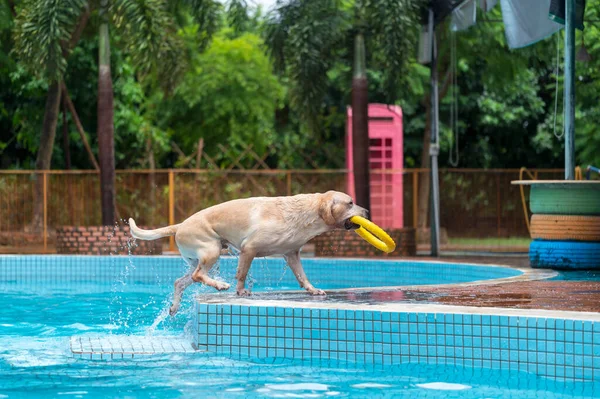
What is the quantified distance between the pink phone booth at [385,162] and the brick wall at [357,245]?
4.04 meters

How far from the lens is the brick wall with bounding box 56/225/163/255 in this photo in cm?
1769

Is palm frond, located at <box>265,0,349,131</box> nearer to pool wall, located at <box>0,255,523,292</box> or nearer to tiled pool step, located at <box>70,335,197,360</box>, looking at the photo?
pool wall, located at <box>0,255,523,292</box>

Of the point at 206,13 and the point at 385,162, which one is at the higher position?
the point at 206,13

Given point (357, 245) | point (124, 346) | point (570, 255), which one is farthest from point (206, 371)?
point (357, 245)

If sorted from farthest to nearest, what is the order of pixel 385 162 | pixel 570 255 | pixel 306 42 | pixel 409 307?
pixel 385 162, pixel 306 42, pixel 570 255, pixel 409 307

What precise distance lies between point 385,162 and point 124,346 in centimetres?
1647

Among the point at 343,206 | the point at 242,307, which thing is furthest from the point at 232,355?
the point at 343,206

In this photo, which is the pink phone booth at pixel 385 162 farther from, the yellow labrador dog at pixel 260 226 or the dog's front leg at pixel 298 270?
the yellow labrador dog at pixel 260 226

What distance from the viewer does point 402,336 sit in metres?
7.21

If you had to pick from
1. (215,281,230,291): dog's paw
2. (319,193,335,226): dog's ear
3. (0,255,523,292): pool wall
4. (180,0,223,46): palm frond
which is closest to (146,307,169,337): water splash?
(215,281,230,291): dog's paw

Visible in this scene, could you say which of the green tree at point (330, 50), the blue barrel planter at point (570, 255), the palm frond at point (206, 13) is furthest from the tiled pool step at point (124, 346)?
the palm frond at point (206, 13)

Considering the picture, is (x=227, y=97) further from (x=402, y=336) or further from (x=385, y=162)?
(x=402, y=336)

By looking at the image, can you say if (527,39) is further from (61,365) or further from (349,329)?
(61,365)

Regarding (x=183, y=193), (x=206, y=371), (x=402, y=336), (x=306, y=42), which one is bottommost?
(x=206, y=371)
